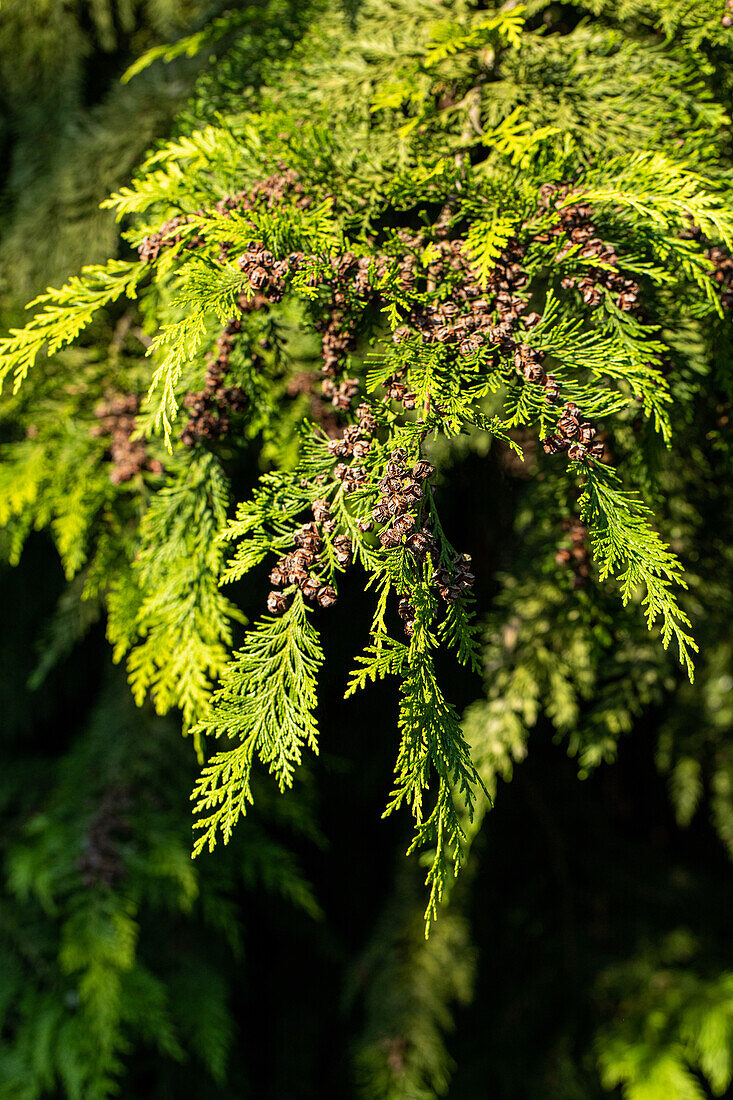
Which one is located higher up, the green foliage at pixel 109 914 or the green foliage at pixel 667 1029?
the green foliage at pixel 109 914

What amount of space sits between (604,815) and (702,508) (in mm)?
1520

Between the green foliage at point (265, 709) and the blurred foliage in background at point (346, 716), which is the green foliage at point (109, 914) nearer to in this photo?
the blurred foliage in background at point (346, 716)

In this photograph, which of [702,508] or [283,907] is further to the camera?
[283,907]

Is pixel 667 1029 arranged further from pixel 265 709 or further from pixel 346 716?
pixel 265 709

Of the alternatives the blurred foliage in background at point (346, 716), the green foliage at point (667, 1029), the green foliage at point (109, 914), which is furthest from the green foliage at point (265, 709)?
the green foliage at point (667, 1029)

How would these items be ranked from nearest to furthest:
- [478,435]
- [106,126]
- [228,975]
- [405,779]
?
[405,779], [478,435], [106,126], [228,975]

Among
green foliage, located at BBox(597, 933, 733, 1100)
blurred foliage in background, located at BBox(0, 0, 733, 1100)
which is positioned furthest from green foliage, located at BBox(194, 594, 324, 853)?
green foliage, located at BBox(597, 933, 733, 1100)

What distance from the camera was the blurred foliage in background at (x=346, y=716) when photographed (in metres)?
0.79

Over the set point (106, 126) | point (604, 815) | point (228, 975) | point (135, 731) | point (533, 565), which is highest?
point (106, 126)

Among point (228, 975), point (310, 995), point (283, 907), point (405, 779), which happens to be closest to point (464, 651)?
point (405, 779)

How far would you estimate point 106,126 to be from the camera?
133 cm

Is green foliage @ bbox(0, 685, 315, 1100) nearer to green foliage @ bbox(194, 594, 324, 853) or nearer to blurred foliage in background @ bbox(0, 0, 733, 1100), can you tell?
blurred foliage in background @ bbox(0, 0, 733, 1100)

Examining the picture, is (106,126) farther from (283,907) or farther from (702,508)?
(283,907)

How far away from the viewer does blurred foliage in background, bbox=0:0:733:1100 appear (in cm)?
79
